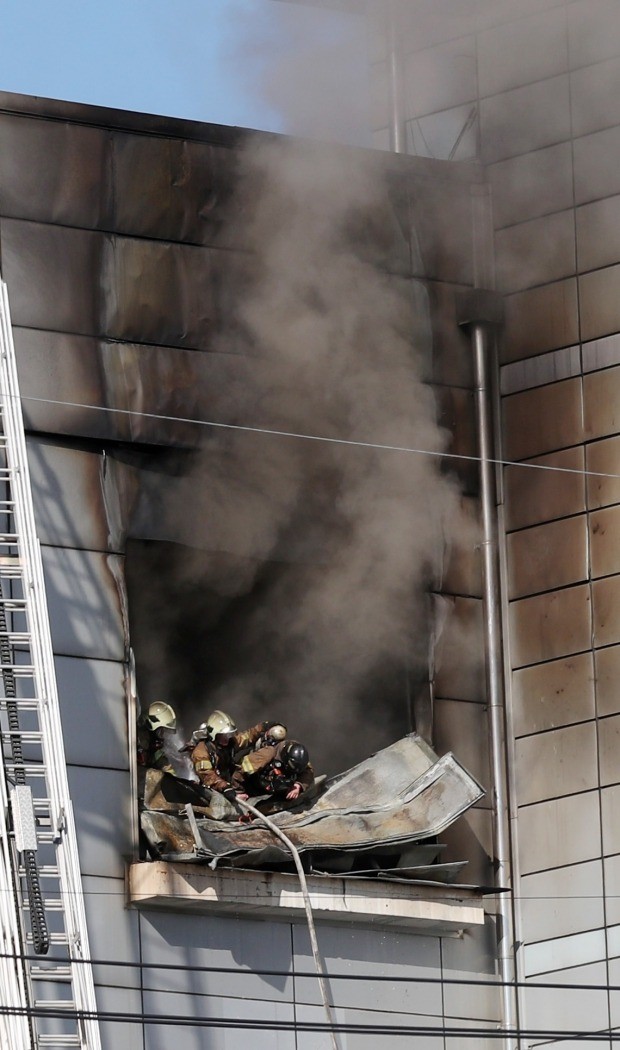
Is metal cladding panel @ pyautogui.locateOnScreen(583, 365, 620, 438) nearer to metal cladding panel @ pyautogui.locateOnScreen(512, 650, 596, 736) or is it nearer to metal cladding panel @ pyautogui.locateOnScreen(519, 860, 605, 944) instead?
metal cladding panel @ pyautogui.locateOnScreen(512, 650, 596, 736)

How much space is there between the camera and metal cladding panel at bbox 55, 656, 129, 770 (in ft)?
33.1

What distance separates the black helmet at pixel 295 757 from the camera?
34.4ft

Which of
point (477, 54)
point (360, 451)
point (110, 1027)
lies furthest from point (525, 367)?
point (110, 1027)

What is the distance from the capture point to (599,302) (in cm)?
1161

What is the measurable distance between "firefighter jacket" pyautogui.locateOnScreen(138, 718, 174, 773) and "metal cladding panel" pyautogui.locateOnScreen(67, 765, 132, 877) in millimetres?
386

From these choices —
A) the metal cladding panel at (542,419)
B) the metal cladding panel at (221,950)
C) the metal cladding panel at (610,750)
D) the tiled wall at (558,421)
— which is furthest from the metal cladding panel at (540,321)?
the metal cladding panel at (221,950)

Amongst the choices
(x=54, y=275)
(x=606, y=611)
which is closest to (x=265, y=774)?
(x=606, y=611)

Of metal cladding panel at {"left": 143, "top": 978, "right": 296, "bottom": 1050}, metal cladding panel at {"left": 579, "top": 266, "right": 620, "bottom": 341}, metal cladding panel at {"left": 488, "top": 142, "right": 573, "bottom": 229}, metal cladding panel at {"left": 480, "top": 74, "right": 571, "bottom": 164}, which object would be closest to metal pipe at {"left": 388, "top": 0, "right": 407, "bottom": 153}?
metal cladding panel at {"left": 480, "top": 74, "right": 571, "bottom": 164}

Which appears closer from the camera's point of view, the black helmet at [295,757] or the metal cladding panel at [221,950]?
the metal cladding panel at [221,950]

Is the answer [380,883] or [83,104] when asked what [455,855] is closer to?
[380,883]

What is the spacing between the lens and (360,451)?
11.7m

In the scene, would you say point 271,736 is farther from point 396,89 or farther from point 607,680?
point 396,89

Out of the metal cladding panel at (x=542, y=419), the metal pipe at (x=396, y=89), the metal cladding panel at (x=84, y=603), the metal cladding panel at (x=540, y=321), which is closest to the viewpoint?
the metal cladding panel at (x=84, y=603)

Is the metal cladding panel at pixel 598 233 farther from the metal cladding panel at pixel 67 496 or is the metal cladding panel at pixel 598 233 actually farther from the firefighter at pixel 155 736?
the firefighter at pixel 155 736
